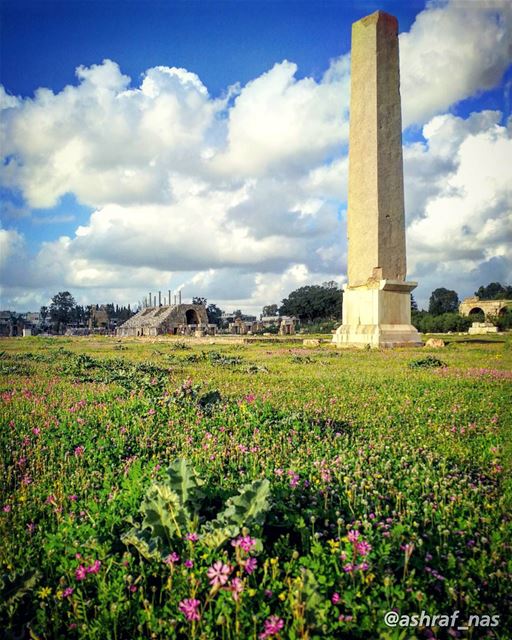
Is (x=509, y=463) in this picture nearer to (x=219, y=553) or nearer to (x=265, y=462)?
(x=265, y=462)

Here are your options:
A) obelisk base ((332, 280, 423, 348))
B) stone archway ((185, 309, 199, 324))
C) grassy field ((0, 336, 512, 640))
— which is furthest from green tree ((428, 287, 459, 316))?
grassy field ((0, 336, 512, 640))

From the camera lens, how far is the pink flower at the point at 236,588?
1.99 meters

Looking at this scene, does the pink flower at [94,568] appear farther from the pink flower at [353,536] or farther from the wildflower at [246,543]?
the pink flower at [353,536]

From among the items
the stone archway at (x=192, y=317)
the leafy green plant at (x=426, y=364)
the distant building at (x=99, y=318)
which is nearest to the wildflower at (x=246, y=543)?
the leafy green plant at (x=426, y=364)

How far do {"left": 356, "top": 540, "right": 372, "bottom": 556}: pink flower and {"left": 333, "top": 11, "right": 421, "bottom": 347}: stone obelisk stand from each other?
587 inches

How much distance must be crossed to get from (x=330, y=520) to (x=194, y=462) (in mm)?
1412

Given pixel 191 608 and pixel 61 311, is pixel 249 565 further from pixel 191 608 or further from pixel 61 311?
pixel 61 311

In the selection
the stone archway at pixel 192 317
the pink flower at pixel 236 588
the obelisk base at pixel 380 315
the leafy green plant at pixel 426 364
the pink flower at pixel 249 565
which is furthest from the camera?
the stone archway at pixel 192 317

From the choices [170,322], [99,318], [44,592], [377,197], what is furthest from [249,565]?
[99,318]

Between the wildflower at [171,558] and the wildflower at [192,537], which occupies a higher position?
the wildflower at [192,537]

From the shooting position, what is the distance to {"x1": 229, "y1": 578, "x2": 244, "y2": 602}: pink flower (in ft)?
6.53

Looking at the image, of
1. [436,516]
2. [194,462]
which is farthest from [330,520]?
[194,462]

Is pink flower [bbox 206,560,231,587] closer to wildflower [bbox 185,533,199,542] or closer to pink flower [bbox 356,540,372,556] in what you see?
wildflower [bbox 185,533,199,542]

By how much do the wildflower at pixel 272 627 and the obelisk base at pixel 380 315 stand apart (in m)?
15.5
